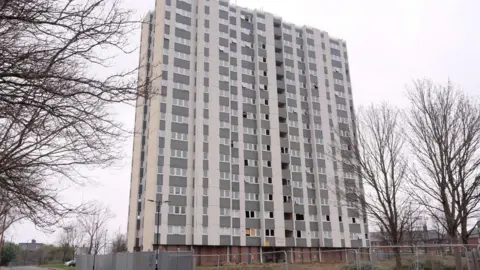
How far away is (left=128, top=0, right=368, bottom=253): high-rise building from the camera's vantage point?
2096 inches

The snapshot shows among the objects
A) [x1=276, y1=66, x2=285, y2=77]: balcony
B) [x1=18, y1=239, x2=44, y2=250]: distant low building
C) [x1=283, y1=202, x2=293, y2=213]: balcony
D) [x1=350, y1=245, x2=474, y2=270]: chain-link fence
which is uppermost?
[x1=276, y1=66, x2=285, y2=77]: balcony

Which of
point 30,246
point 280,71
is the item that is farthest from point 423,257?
point 30,246

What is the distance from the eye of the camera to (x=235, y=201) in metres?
56.6

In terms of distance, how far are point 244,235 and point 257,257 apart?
6.17 m

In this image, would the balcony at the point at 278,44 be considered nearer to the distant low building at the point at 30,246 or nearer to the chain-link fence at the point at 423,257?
the chain-link fence at the point at 423,257

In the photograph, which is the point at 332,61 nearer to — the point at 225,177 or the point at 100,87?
the point at 225,177

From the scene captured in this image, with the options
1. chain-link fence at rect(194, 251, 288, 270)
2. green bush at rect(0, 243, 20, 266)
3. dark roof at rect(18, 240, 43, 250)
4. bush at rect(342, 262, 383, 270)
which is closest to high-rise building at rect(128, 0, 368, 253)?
chain-link fence at rect(194, 251, 288, 270)

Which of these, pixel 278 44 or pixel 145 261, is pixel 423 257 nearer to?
pixel 145 261

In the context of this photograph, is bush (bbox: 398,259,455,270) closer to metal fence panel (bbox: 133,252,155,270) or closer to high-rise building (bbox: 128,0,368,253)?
metal fence panel (bbox: 133,252,155,270)

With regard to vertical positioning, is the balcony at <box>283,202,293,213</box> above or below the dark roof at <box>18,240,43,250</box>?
above

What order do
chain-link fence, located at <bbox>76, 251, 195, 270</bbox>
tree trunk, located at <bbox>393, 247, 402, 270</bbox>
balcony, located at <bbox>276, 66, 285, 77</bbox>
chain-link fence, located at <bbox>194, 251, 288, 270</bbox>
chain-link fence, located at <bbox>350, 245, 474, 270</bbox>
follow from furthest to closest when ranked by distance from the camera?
balcony, located at <bbox>276, 66, 285, 77</bbox>, chain-link fence, located at <bbox>194, 251, 288, 270</bbox>, chain-link fence, located at <bbox>76, 251, 195, 270</bbox>, tree trunk, located at <bbox>393, 247, 402, 270</bbox>, chain-link fence, located at <bbox>350, 245, 474, 270</bbox>

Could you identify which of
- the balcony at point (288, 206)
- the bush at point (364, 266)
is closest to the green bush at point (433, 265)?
the bush at point (364, 266)

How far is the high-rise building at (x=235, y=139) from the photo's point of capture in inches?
2096

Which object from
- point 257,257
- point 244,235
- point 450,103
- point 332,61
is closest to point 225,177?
point 244,235
